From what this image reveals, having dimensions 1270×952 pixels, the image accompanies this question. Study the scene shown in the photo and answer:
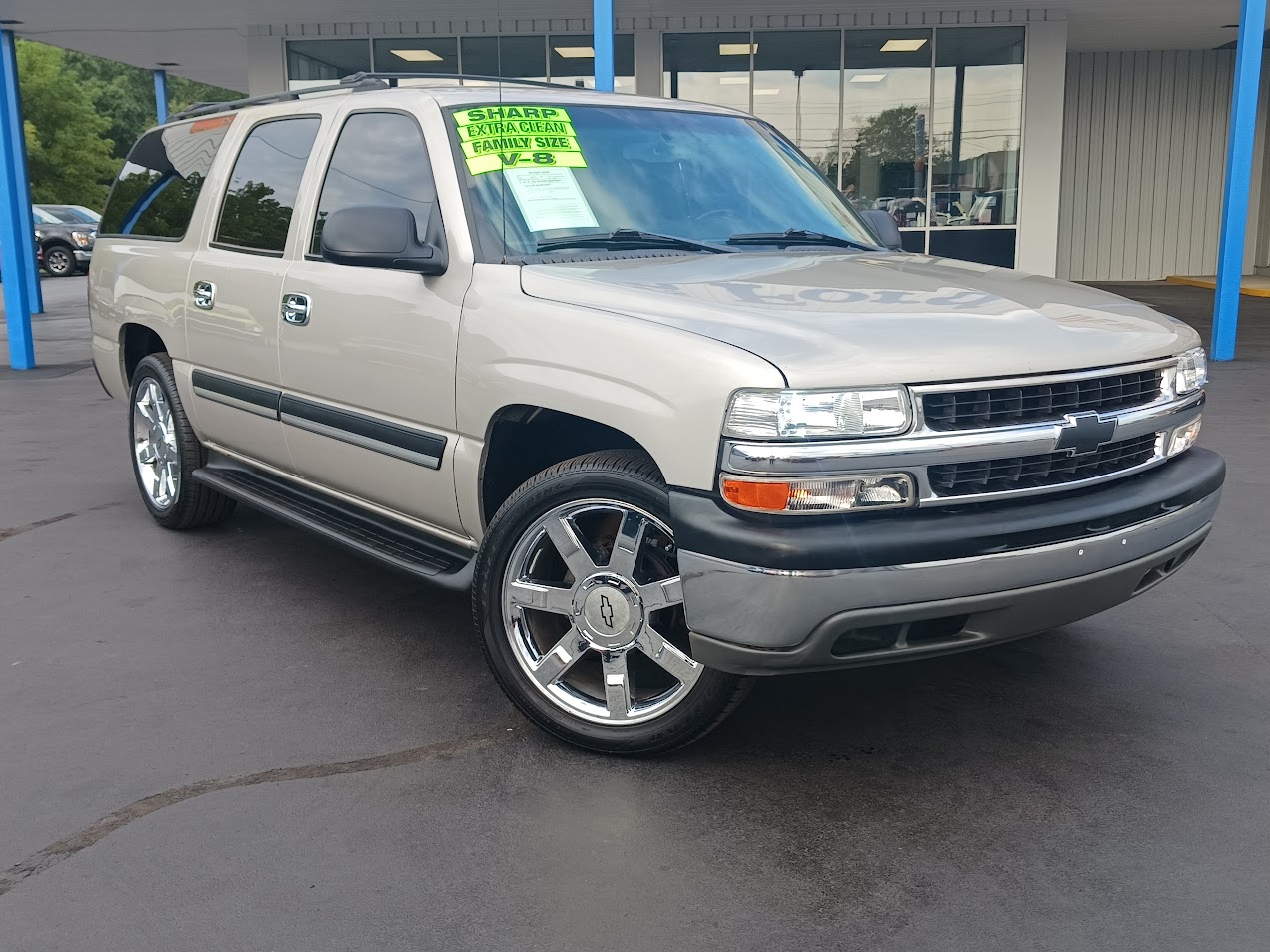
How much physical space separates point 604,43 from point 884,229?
19.7 feet

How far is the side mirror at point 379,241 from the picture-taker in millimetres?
3600

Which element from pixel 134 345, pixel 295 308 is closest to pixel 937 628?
pixel 295 308

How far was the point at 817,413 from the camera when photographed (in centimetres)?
280

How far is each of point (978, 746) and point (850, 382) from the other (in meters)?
1.28

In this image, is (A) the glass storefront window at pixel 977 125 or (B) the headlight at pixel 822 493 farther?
(A) the glass storefront window at pixel 977 125

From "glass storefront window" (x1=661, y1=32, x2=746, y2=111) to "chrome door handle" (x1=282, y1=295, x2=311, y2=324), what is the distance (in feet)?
42.8

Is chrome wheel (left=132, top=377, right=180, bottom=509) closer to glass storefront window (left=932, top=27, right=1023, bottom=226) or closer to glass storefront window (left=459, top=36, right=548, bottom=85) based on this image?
glass storefront window (left=459, top=36, right=548, bottom=85)

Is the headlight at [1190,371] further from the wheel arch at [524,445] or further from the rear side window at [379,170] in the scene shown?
the rear side window at [379,170]

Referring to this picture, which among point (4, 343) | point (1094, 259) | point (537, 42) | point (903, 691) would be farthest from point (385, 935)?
point (1094, 259)

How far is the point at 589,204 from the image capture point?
12.8 ft

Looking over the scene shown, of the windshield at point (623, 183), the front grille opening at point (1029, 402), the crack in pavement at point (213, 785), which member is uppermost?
the windshield at point (623, 183)

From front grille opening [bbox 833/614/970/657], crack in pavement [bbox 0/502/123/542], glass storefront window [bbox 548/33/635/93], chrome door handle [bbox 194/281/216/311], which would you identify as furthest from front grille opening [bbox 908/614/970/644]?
glass storefront window [bbox 548/33/635/93]

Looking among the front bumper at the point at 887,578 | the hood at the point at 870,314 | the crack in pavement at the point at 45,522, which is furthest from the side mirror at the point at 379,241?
the crack in pavement at the point at 45,522

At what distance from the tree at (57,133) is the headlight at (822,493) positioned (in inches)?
1986
